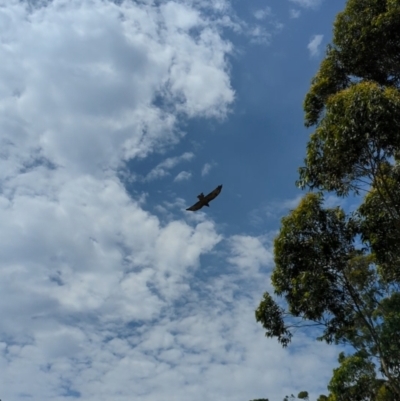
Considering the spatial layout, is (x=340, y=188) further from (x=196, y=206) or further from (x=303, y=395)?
(x=303, y=395)

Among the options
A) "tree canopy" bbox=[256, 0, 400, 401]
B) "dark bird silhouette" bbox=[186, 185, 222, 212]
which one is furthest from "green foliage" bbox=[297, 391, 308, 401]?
"dark bird silhouette" bbox=[186, 185, 222, 212]

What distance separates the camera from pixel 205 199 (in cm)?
1109

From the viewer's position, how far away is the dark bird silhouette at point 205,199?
11.0 metres

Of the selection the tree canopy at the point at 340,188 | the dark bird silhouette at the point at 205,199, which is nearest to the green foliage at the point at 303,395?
the tree canopy at the point at 340,188

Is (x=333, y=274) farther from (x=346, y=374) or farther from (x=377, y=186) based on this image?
(x=346, y=374)

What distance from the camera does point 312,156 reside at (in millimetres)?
11375

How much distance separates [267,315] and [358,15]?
853 cm

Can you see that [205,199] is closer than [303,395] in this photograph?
Yes

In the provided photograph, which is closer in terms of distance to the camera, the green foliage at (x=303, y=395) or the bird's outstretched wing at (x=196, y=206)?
the bird's outstretched wing at (x=196, y=206)

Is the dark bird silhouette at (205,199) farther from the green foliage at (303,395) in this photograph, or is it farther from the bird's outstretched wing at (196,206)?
the green foliage at (303,395)

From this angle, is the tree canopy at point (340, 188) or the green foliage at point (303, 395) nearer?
the tree canopy at point (340, 188)

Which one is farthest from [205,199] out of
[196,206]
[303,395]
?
[303,395]

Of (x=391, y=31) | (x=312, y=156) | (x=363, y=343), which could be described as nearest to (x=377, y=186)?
(x=312, y=156)

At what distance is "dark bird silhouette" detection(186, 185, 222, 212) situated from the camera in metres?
11.0
